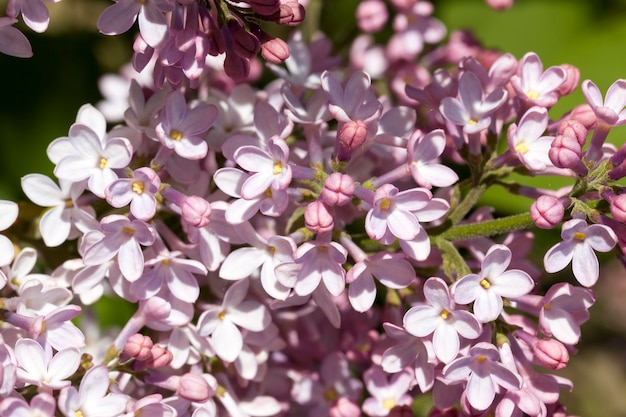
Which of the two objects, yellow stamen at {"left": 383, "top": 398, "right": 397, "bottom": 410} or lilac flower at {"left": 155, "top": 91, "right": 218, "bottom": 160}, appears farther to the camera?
yellow stamen at {"left": 383, "top": 398, "right": 397, "bottom": 410}

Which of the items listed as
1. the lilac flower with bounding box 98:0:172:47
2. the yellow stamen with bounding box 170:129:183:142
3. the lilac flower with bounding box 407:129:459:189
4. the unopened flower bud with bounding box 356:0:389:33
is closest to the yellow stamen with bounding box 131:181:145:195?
the yellow stamen with bounding box 170:129:183:142

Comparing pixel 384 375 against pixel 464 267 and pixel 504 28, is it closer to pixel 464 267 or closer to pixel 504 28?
pixel 464 267

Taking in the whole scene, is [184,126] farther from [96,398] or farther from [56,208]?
[96,398]

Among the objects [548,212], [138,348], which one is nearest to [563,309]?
[548,212]

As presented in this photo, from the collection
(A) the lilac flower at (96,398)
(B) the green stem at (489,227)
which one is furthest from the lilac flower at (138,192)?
(B) the green stem at (489,227)

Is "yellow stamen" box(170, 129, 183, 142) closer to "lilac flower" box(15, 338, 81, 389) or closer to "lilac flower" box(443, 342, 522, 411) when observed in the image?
"lilac flower" box(15, 338, 81, 389)

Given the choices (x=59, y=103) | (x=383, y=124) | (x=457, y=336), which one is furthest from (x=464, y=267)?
(x=59, y=103)

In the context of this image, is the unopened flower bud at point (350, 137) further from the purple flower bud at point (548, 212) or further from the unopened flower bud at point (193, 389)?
the unopened flower bud at point (193, 389)
